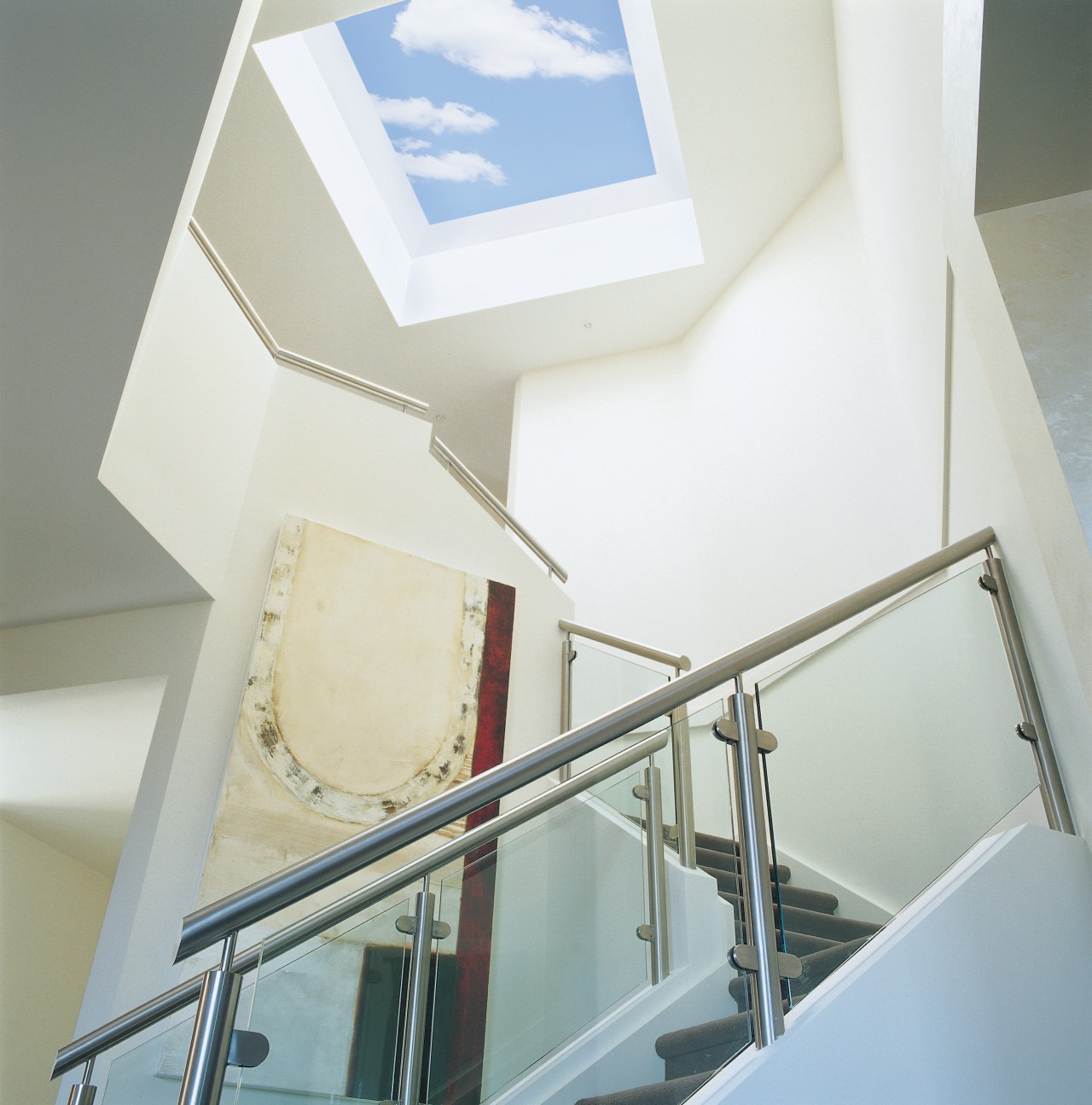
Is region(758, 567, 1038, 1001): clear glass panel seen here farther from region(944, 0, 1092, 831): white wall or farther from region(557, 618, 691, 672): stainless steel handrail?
region(557, 618, 691, 672): stainless steel handrail

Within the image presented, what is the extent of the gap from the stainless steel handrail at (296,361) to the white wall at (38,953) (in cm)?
447

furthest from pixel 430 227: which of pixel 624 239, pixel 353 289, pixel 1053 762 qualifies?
pixel 1053 762

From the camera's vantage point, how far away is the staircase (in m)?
1.90

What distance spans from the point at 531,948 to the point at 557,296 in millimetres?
7291

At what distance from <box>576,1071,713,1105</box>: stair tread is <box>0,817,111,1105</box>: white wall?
6335 mm

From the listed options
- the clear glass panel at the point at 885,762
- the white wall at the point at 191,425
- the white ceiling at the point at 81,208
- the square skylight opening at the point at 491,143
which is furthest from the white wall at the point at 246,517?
the square skylight opening at the point at 491,143

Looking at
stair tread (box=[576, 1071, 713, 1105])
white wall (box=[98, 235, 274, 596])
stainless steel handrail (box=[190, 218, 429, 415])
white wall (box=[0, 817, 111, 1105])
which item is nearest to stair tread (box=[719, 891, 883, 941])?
stair tread (box=[576, 1071, 713, 1105])

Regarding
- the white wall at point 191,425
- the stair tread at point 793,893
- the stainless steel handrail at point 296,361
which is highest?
the stainless steel handrail at point 296,361

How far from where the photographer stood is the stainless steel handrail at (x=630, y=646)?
4957 millimetres

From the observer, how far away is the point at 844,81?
21.1ft

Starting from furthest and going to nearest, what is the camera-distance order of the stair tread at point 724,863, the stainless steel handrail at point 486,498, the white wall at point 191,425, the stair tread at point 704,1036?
the stainless steel handrail at point 486,498
the white wall at point 191,425
the stair tread at point 724,863
the stair tread at point 704,1036

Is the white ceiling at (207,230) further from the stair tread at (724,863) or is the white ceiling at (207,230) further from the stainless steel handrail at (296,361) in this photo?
the stair tread at (724,863)

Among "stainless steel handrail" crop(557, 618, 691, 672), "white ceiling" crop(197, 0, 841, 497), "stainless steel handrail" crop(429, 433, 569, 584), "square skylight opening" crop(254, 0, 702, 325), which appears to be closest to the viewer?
"stainless steel handrail" crop(557, 618, 691, 672)

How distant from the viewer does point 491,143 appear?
8.38 metres
